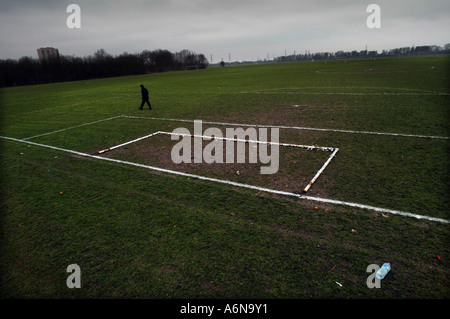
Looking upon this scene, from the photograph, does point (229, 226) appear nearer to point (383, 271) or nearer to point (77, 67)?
point (383, 271)

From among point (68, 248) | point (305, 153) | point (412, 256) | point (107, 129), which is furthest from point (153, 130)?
point (412, 256)

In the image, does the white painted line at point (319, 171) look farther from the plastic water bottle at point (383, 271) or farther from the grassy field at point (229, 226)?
the plastic water bottle at point (383, 271)
